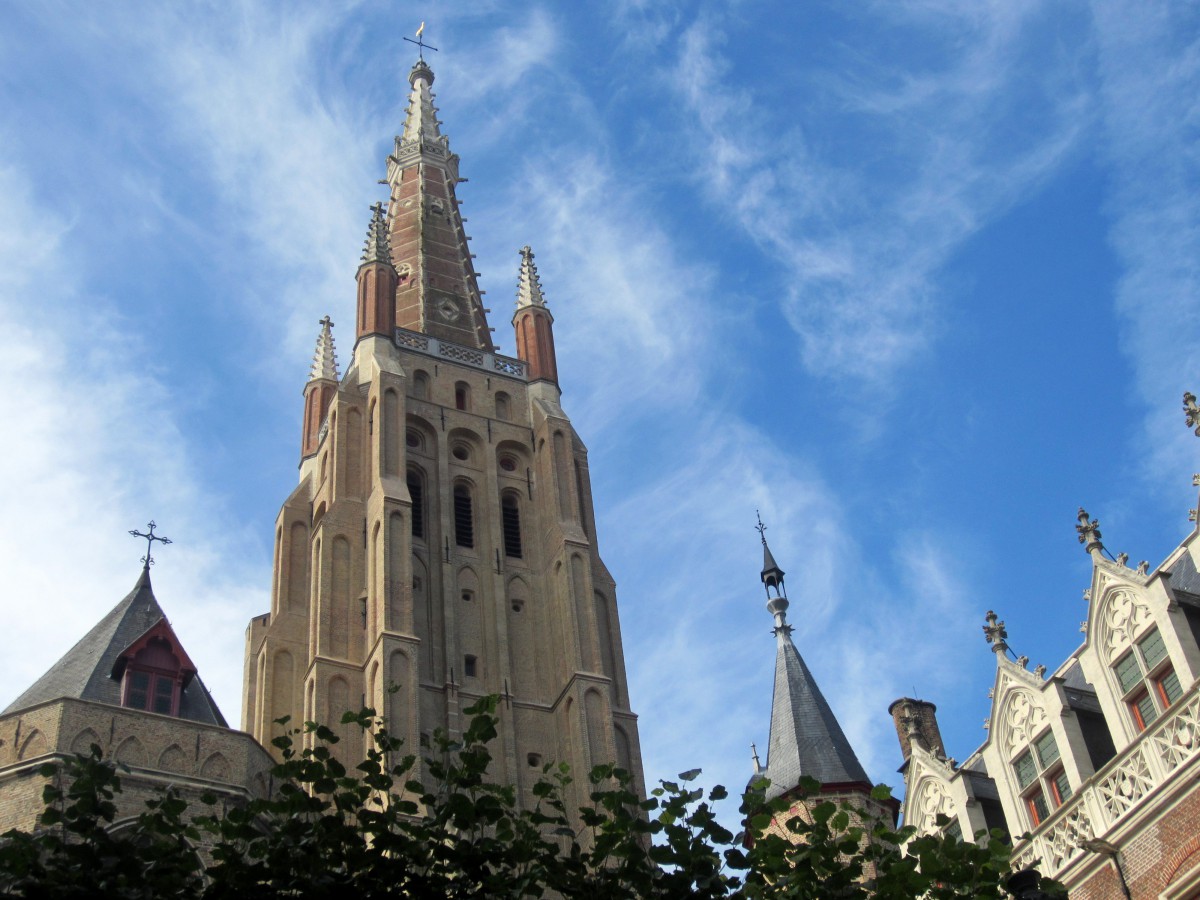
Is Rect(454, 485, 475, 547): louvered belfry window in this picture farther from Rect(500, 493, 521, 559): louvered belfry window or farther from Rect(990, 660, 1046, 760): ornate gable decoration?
Rect(990, 660, 1046, 760): ornate gable decoration

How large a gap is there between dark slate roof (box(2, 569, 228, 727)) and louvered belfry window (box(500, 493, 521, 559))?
12.1m

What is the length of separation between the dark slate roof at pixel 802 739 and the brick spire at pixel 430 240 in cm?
1831

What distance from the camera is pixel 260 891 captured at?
Answer: 39.0 feet

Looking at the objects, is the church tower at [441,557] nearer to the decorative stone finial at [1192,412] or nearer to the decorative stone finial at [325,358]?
the decorative stone finial at [325,358]

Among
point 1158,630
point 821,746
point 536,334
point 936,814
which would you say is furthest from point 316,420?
point 1158,630

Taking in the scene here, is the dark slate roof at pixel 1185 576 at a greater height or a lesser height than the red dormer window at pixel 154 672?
lesser

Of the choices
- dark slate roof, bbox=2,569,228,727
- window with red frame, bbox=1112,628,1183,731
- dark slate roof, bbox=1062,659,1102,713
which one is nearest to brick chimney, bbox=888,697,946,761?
dark slate roof, bbox=1062,659,1102,713

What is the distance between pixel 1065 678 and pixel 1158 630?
3.57 metres

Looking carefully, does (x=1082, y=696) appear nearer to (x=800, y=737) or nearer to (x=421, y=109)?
(x=800, y=737)

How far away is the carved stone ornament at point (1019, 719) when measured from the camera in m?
21.8

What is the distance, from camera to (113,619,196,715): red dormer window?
1145 inches

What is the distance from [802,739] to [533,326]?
69.9ft

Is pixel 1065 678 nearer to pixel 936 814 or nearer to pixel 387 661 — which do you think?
pixel 936 814

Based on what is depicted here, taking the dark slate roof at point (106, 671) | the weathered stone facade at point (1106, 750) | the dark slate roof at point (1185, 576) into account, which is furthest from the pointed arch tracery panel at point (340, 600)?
the dark slate roof at point (1185, 576)
